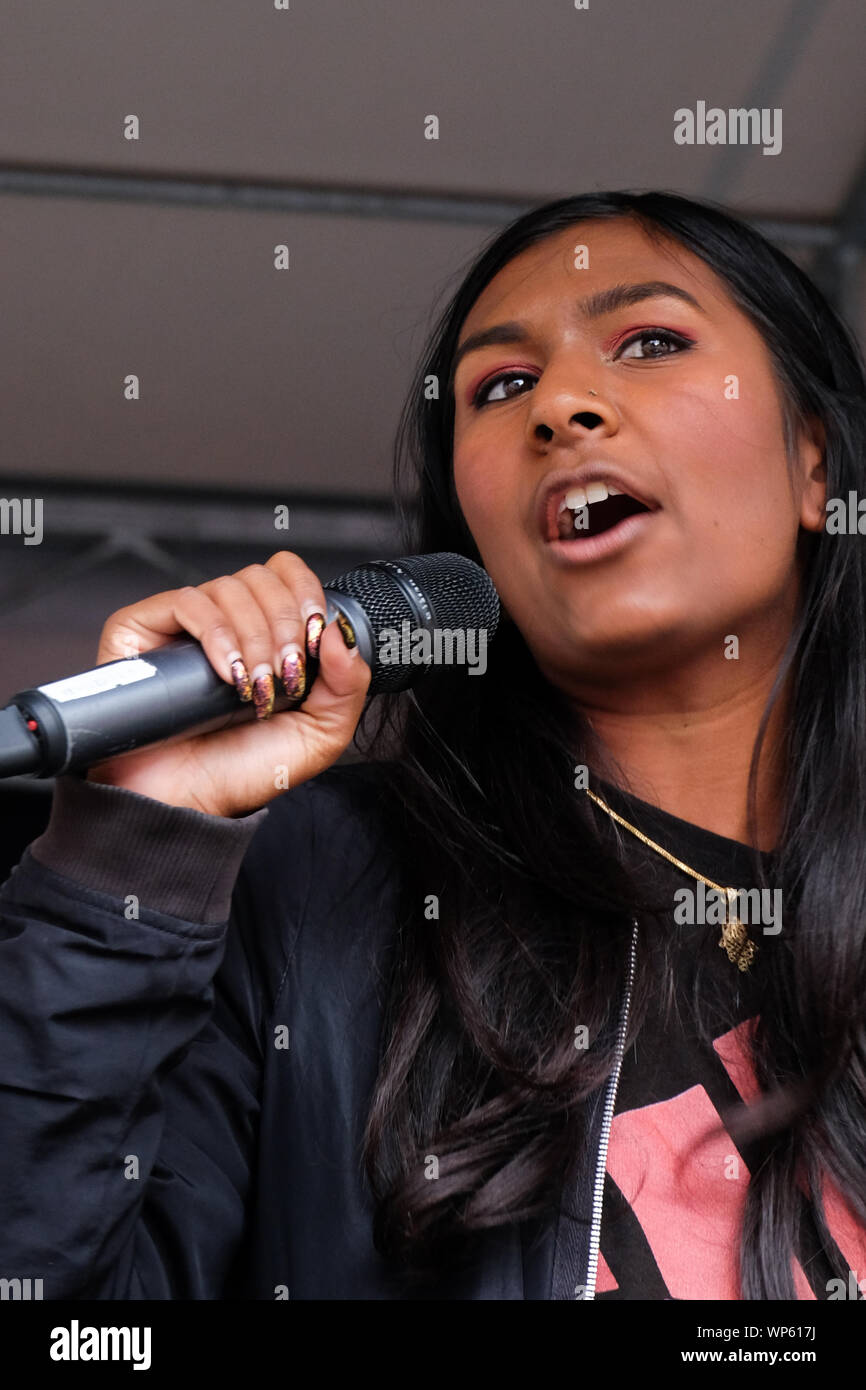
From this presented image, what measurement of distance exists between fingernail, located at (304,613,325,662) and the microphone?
21 mm

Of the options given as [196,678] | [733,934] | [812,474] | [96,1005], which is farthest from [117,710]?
[812,474]

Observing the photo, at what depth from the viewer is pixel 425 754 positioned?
1428 millimetres

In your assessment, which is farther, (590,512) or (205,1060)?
(590,512)

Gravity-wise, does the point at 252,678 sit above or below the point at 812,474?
below

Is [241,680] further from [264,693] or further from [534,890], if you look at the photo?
[534,890]

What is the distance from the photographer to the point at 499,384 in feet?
4.99

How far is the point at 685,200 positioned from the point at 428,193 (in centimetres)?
180

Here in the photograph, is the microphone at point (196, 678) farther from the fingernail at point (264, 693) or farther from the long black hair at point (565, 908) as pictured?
the long black hair at point (565, 908)

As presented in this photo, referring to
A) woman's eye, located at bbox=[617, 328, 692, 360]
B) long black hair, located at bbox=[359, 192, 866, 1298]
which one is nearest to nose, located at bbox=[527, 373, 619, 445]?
woman's eye, located at bbox=[617, 328, 692, 360]

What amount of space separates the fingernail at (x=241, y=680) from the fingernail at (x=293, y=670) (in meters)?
0.03

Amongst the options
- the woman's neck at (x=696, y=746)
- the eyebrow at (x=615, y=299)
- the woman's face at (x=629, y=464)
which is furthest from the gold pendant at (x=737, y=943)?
the eyebrow at (x=615, y=299)

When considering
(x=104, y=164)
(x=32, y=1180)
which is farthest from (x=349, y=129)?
(x=32, y=1180)

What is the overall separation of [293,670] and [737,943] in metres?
0.54

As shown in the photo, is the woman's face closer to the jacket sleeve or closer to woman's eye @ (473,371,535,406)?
woman's eye @ (473,371,535,406)
